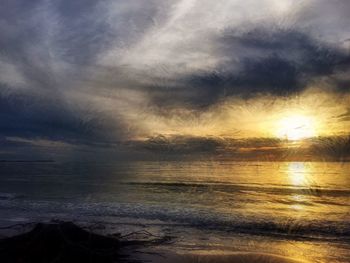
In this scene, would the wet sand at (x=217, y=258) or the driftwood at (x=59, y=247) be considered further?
the wet sand at (x=217, y=258)

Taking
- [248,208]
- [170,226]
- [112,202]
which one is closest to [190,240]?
[170,226]

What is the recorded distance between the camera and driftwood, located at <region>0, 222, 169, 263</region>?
9367mm

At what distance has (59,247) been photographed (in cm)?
973

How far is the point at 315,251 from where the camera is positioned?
14.2m

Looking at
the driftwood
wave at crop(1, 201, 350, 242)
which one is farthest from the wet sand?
wave at crop(1, 201, 350, 242)

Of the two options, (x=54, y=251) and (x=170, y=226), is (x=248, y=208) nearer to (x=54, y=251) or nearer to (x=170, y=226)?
(x=170, y=226)

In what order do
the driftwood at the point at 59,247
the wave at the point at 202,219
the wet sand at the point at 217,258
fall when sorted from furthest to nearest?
the wave at the point at 202,219, the wet sand at the point at 217,258, the driftwood at the point at 59,247

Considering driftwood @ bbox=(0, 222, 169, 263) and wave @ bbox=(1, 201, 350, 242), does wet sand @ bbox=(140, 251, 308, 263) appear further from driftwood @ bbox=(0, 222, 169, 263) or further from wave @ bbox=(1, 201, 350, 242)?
wave @ bbox=(1, 201, 350, 242)

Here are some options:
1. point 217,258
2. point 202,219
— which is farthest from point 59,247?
point 202,219

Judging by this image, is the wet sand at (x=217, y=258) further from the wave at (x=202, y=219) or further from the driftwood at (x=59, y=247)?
the wave at (x=202, y=219)

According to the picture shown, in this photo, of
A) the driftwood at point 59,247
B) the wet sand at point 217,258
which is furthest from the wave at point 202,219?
the driftwood at point 59,247

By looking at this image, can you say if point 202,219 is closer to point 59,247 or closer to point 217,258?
point 217,258

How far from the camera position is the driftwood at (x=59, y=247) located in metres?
9.37

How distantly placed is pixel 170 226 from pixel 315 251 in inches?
294
